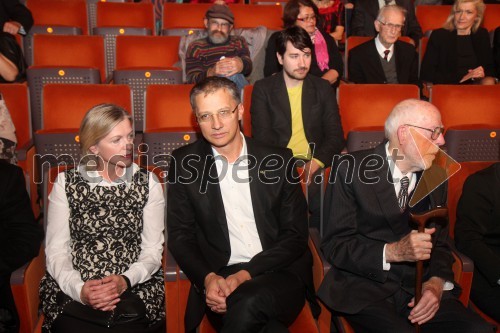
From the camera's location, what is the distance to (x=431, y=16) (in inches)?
225

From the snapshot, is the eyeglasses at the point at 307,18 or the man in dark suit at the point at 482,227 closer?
the man in dark suit at the point at 482,227

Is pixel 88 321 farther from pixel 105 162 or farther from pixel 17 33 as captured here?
pixel 17 33

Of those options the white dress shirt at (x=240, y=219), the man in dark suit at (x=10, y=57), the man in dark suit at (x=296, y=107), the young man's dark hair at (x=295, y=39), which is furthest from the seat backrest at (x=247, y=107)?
the man in dark suit at (x=10, y=57)

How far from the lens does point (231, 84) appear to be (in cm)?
242

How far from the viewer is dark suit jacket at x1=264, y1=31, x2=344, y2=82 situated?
420 cm

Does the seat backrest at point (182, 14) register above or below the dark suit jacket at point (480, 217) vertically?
above

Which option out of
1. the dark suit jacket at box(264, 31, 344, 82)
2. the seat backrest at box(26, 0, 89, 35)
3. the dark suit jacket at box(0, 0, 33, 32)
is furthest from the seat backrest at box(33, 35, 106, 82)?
the dark suit jacket at box(264, 31, 344, 82)

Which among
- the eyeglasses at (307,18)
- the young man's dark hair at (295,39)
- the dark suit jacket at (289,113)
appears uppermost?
the eyeglasses at (307,18)

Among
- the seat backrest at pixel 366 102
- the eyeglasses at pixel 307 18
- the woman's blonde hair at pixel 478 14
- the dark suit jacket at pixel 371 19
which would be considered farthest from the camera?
the dark suit jacket at pixel 371 19

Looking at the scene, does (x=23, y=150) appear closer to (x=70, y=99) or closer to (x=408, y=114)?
(x=70, y=99)

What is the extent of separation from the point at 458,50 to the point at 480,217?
259 cm

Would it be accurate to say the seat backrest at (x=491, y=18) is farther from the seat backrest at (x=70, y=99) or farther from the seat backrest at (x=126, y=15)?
the seat backrest at (x=70, y=99)

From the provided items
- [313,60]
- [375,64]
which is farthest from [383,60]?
[313,60]

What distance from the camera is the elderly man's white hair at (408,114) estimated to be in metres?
2.29
